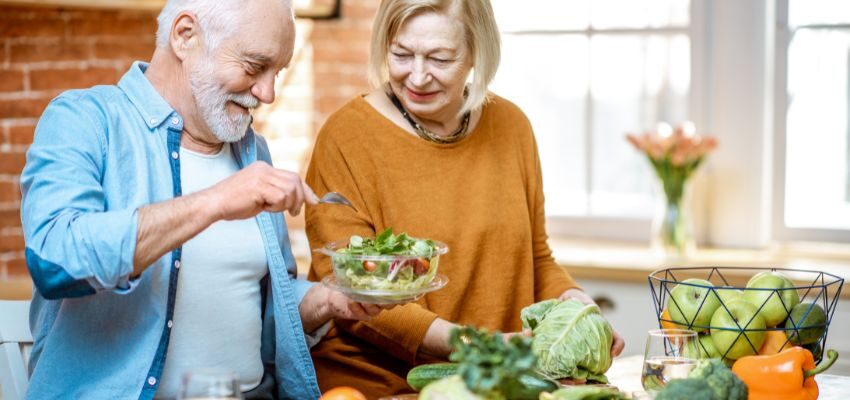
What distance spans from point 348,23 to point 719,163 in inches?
56.9

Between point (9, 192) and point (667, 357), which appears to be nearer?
point (667, 357)

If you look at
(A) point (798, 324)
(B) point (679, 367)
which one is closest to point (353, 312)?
(B) point (679, 367)

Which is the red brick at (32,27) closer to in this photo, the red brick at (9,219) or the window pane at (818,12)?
the red brick at (9,219)

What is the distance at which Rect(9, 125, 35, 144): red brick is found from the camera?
10.3 ft

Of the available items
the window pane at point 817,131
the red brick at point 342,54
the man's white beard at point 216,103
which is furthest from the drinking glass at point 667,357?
the red brick at point 342,54

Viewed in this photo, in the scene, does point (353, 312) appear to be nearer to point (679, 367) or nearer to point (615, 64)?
point (679, 367)

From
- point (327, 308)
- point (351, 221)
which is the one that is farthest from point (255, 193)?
point (351, 221)

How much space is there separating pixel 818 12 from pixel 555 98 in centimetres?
96

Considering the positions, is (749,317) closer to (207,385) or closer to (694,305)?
(694,305)

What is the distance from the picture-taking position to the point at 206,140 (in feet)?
6.96

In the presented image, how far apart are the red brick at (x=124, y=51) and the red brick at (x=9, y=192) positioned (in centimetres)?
43

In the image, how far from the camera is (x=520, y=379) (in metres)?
1.47

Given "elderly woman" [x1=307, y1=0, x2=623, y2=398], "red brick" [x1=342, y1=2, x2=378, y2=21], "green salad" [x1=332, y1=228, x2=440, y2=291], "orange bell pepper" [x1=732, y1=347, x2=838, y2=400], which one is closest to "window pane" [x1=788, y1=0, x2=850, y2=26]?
"red brick" [x1=342, y1=2, x2=378, y2=21]

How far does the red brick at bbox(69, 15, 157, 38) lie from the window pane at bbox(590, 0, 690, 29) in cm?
158
